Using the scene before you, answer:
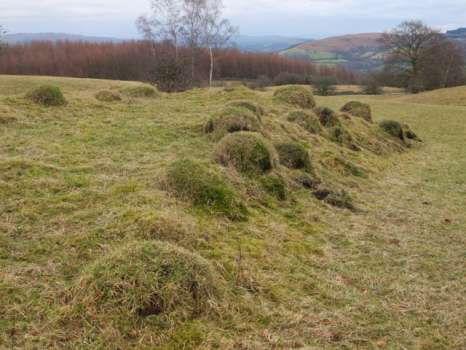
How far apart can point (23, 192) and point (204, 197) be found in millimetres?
2465

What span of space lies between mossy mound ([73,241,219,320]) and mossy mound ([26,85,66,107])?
27.9ft

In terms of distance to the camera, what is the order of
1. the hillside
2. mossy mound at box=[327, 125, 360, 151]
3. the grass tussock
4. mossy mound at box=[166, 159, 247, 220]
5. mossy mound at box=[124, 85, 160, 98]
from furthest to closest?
the hillside → the grass tussock → mossy mound at box=[124, 85, 160, 98] → mossy mound at box=[327, 125, 360, 151] → mossy mound at box=[166, 159, 247, 220]

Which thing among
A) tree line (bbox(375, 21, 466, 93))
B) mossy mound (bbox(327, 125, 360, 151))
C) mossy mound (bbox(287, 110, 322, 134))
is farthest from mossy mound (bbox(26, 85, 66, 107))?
tree line (bbox(375, 21, 466, 93))

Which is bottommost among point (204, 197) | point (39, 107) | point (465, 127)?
point (465, 127)

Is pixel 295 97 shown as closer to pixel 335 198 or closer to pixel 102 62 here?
pixel 335 198

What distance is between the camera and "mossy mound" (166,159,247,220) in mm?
5938

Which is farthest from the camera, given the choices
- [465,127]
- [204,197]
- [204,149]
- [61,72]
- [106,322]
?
[61,72]

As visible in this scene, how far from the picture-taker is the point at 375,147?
14.9 meters

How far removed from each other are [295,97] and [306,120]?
14.8 feet

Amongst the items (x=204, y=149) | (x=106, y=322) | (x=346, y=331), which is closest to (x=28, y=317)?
(x=106, y=322)

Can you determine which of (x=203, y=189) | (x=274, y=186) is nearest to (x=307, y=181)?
(x=274, y=186)

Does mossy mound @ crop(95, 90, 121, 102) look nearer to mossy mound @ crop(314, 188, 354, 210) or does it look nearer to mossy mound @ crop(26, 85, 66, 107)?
mossy mound @ crop(26, 85, 66, 107)

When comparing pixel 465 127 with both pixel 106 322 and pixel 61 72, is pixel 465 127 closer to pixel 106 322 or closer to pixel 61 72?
pixel 106 322

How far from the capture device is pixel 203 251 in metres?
4.77
